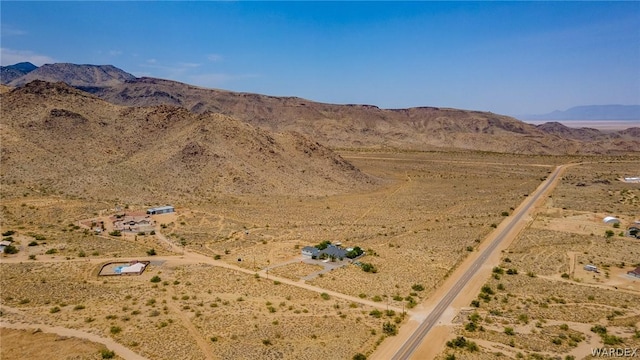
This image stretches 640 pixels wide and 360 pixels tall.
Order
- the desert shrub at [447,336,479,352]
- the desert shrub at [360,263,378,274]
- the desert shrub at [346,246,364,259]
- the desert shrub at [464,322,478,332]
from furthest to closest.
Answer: the desert shrub at [346,246,364,259]
the desert shrub at [360,263,378,274]
the desert shrub at [464,322,478,332]
the desert shrub at [447,336,479,352]

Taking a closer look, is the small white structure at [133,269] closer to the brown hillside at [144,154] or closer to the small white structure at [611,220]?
the brown hillside at [144,154]

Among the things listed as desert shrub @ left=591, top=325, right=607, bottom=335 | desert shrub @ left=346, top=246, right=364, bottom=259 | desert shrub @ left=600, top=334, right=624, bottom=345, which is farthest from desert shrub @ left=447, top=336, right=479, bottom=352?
desert shrub @ left=346, top=246, right=364, bottom=259

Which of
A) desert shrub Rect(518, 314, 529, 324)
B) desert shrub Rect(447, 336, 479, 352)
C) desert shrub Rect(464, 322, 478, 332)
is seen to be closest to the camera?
desert shrub Rect(447, 336, 479, 352)

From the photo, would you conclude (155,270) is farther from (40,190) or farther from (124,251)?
(40,190)

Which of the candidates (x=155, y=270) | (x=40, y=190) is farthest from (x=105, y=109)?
(x=155, y=270)

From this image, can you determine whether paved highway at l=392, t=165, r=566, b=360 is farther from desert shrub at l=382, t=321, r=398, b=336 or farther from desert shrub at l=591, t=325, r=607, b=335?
desert shrub at l=591, t=325, r=607, b=335

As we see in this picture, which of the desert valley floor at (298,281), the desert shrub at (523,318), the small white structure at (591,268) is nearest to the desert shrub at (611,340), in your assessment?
the desert valley floor at (298,281)
